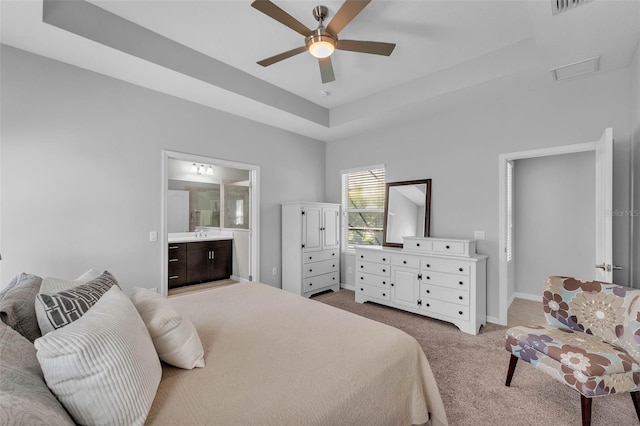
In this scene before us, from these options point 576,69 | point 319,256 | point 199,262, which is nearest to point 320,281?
point 319,256

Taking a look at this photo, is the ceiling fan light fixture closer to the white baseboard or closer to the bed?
the bed

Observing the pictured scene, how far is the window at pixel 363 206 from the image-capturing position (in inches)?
180

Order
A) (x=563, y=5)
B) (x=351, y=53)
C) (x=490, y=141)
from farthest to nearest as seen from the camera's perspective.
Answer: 1. (x=490, y=141)
2. (x=351, y=53)
3. (x=563, y=5)

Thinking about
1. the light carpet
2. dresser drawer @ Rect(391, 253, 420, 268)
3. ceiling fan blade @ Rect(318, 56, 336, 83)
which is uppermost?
ceiling fan blade @ Rect(318, 56, 336, 83)

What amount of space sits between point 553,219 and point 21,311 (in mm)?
5591

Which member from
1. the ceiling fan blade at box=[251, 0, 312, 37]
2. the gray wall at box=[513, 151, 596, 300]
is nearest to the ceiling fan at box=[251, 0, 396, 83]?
the ceiling fan blade at box=[251, 0, 312, 37]

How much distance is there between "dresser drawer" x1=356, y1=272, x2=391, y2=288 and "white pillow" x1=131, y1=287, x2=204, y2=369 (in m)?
2.95

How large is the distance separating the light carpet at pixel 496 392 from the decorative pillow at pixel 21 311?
89.2 inches

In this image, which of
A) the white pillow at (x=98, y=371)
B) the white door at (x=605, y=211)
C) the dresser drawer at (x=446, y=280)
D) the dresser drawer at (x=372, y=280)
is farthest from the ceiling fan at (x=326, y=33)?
the dresser drawer at (x=372, y=280)

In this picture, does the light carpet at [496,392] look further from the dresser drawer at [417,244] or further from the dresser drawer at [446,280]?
the dresser drawer at [417,244]

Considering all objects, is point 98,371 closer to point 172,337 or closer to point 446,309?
point 172,337

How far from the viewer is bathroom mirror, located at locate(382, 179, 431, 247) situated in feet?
12.9

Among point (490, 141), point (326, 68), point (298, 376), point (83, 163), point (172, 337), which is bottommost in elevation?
point (298, 376)

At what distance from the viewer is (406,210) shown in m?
4.14
